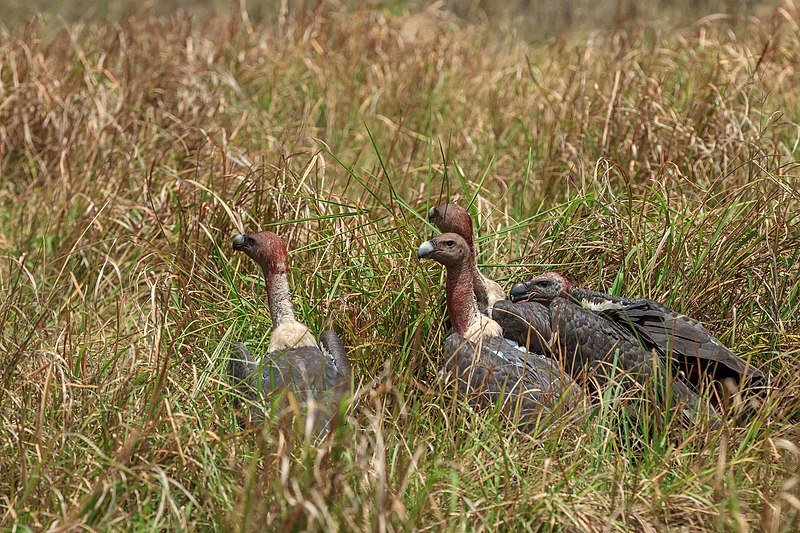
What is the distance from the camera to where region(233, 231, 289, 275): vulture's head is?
3986 mm

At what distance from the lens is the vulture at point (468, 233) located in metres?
4.16

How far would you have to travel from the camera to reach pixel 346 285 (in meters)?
4.15

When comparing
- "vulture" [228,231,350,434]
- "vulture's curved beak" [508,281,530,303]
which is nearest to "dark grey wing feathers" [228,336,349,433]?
"vulture" [228,231,350,434]

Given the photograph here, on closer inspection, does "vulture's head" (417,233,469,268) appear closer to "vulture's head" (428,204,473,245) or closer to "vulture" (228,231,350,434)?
"vulture's head" (428,204,473,245)

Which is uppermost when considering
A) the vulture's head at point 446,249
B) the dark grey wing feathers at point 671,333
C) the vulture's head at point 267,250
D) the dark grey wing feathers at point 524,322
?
the vulture's head at point 446,249

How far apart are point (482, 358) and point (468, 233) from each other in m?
0.62

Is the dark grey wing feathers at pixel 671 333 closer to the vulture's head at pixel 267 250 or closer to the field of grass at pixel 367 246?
the field of grass at pixel 367 246

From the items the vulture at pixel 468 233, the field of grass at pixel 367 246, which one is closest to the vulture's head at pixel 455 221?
the vulture at pixel 468 233

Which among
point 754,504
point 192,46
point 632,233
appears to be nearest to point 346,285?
point 632,233

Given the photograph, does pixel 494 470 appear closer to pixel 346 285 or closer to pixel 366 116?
pixel 346 285

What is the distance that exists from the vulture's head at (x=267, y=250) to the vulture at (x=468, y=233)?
25.8 inches

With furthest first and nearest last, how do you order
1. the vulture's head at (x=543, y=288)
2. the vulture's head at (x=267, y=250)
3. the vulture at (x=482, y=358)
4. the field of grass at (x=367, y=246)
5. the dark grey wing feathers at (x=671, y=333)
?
the vulture's head at (x=543, y=288) < the vulture's head at (x=267, y=250) < the dark grey wing feathers at (x=671, y=333) < the vulture at (x=482, y=358) < the field of grass at (x=367, y=246)

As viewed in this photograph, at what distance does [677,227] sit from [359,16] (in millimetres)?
3772

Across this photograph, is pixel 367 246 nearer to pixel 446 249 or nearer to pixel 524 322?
pixel 446 249
